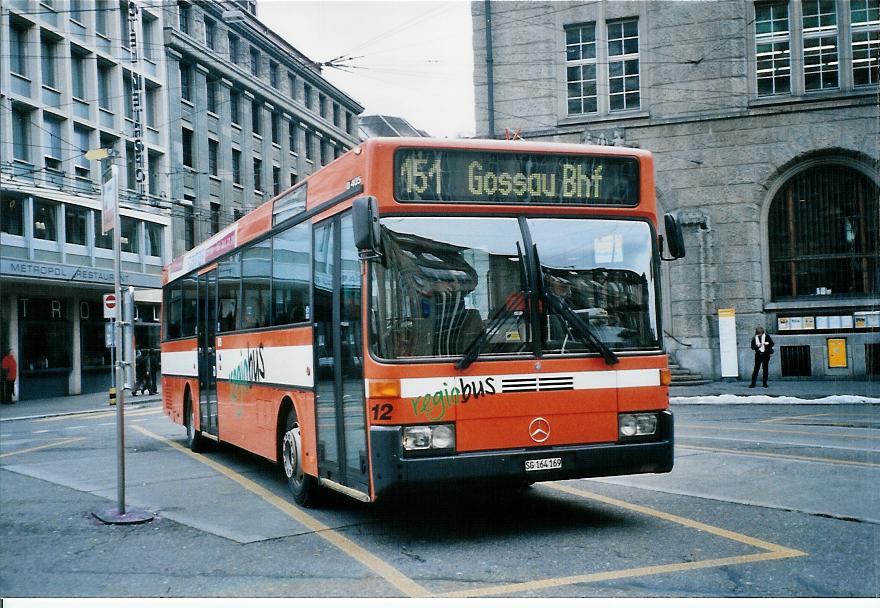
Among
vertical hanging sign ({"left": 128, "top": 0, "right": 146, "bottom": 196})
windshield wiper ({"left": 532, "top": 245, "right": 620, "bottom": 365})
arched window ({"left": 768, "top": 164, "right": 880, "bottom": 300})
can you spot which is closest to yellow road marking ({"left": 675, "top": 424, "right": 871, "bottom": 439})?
arched window ({"left": 768, "top": 164, "right": 880, "bottom": 300})

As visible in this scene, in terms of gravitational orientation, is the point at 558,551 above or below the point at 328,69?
below

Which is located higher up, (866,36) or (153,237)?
(866,36)

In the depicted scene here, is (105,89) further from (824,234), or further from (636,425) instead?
(824,234)

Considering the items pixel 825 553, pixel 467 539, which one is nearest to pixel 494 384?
pixel 467 539

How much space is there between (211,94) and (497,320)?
8.62 meters

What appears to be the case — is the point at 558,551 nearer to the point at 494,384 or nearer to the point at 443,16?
the point at 494,384

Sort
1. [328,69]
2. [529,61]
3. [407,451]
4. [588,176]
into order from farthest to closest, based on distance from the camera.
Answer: [529,61] < [328,69] < [588,176] < [407,451]

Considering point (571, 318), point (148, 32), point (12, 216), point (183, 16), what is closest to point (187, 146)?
Answer: point (148, 32)

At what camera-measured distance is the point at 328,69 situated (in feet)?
36.6

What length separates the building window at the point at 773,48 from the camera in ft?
43.3

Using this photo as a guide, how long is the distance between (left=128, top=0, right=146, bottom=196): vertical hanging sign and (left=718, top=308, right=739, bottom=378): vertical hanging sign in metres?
12.0

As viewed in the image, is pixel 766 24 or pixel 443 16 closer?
pixel 443 16

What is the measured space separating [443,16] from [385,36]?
2.05 feet

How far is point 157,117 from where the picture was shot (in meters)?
14.1
